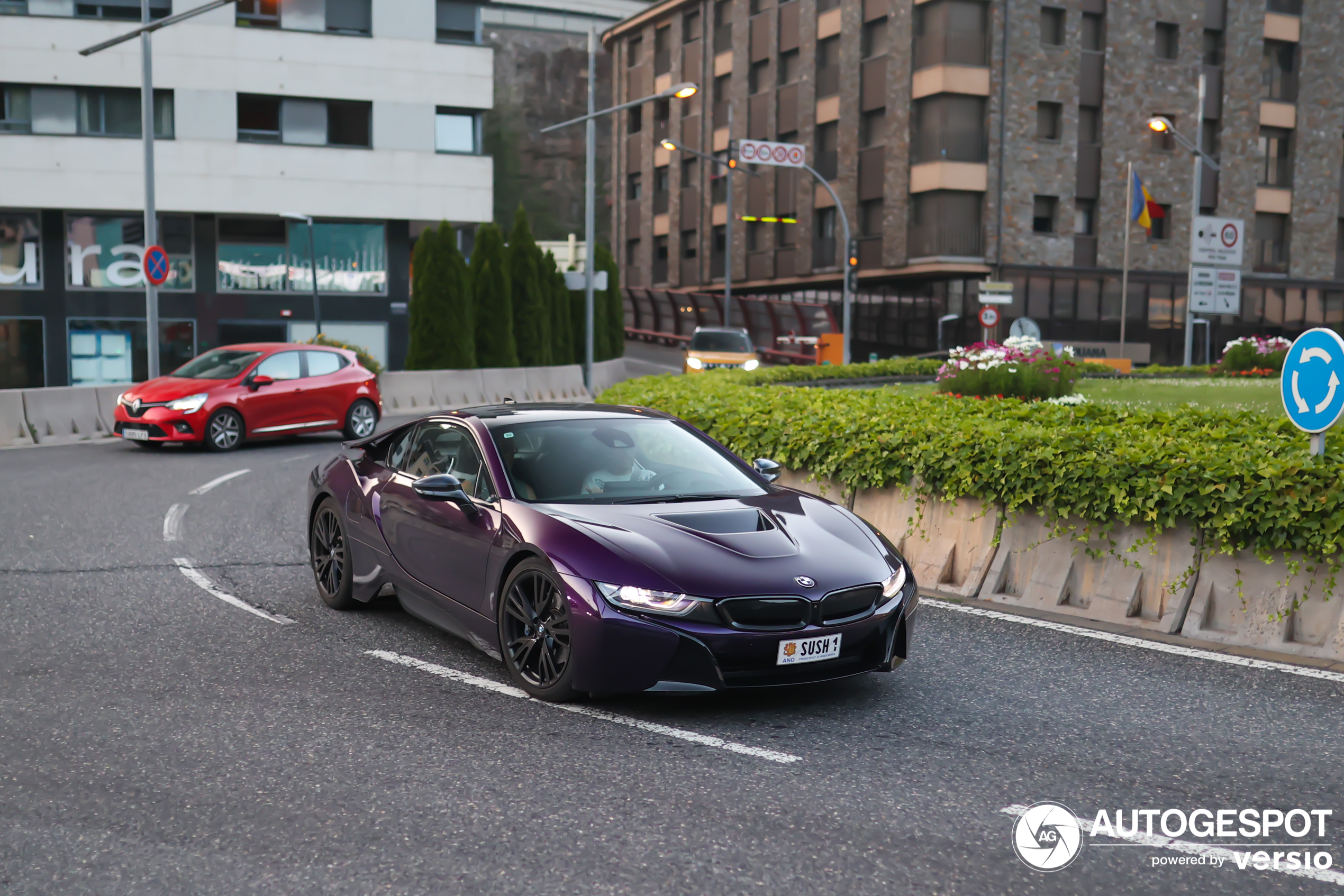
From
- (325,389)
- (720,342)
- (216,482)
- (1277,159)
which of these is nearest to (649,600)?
(216,482)

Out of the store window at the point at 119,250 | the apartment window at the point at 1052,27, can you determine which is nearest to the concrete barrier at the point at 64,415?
the store window at the point at 119,250

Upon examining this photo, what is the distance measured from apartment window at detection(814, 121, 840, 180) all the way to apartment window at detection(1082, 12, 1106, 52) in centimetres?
994

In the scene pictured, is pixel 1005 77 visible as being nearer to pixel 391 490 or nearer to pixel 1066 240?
pixel 1066 240

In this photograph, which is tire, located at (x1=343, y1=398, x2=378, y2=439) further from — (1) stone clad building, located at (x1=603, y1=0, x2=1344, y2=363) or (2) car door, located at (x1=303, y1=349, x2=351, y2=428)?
(1) stone clad building, located at (x1=603, y1=0, x2=1344, y2=363)

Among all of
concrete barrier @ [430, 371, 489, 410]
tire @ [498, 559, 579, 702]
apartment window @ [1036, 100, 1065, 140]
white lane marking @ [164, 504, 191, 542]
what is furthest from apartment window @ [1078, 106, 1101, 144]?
tire @ [498, 559, 579, 702]

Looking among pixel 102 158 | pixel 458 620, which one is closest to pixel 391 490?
pixel 458 620

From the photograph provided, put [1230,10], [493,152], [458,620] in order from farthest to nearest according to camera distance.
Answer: [493,152] < [1230,10] < [458,620]

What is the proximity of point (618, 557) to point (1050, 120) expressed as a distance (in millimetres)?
48393

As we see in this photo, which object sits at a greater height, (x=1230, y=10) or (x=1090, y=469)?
(x=1230, y=10)

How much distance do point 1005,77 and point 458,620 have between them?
152 ft

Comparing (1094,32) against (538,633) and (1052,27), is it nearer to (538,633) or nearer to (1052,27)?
(1052,27)

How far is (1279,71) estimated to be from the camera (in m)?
54.6

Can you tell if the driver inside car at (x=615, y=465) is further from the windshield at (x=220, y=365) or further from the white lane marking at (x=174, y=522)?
the windshield at (x=220, y=365)

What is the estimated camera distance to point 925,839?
4.27 metres
